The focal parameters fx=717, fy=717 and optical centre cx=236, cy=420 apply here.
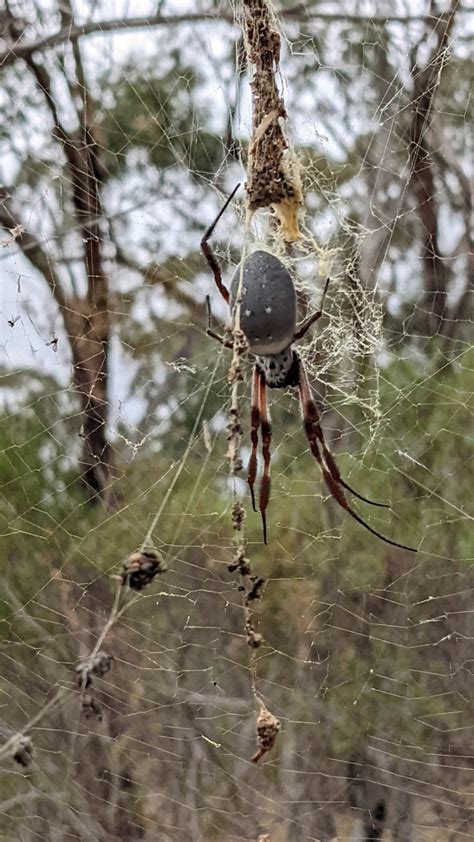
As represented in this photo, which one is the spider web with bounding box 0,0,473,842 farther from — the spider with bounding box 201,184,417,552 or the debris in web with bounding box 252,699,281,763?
the debris in web with bounding box 252,699,281,763

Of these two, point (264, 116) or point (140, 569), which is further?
point (264, 116)

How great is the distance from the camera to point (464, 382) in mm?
1249

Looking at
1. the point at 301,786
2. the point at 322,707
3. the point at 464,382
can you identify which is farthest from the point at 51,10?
the point at 301,786

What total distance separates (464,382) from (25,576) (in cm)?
85

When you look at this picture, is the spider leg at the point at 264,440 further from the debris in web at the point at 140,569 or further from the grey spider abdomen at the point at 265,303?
the debris in web at the point at 140,569

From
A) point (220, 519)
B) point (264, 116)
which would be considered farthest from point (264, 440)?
point (220, 519)

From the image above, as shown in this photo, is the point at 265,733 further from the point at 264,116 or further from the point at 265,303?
the point at 264,116

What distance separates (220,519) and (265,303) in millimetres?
740

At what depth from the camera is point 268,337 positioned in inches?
23.0

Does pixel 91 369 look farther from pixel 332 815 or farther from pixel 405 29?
pixel 332 815

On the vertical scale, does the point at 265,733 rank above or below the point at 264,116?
below

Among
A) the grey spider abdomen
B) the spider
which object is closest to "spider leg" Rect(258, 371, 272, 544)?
the spider

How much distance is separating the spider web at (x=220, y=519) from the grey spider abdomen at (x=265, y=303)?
599 mm

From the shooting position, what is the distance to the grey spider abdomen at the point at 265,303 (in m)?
0.57
